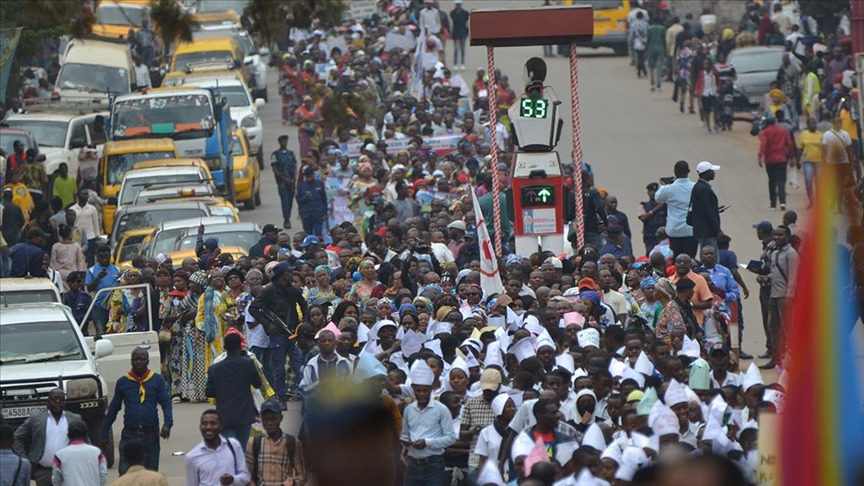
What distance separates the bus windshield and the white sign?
37.6ft

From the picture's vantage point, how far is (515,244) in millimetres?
19219

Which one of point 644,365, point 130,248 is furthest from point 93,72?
point 644,365

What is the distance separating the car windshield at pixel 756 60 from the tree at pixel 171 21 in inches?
960

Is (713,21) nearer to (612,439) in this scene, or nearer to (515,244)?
(515,244)

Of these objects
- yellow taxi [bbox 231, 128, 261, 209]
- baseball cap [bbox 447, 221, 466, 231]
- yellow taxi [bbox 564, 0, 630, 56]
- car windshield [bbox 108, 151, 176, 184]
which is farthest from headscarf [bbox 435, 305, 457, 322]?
yellow taxi [bbox 564, 0, 630, 56]

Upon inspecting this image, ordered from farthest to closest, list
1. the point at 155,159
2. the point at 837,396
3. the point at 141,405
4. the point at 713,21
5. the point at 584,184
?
the point at 713,21
the point at 155,159
the point at 584,184
the point at 141,405
the point at 837,396

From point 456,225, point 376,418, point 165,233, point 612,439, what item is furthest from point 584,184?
point 376,418

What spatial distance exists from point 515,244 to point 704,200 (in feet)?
7.81

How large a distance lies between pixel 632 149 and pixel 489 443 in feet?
76.6

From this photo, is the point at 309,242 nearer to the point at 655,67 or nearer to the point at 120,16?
the point at 655,67

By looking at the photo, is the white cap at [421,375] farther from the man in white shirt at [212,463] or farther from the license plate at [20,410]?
the license plate at [20,410]

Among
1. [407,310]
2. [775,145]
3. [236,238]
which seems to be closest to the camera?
[407,310]

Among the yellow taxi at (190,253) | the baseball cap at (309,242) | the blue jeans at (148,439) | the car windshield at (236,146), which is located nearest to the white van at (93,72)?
the car windshield at (236,146)

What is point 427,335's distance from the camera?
14555 mm
